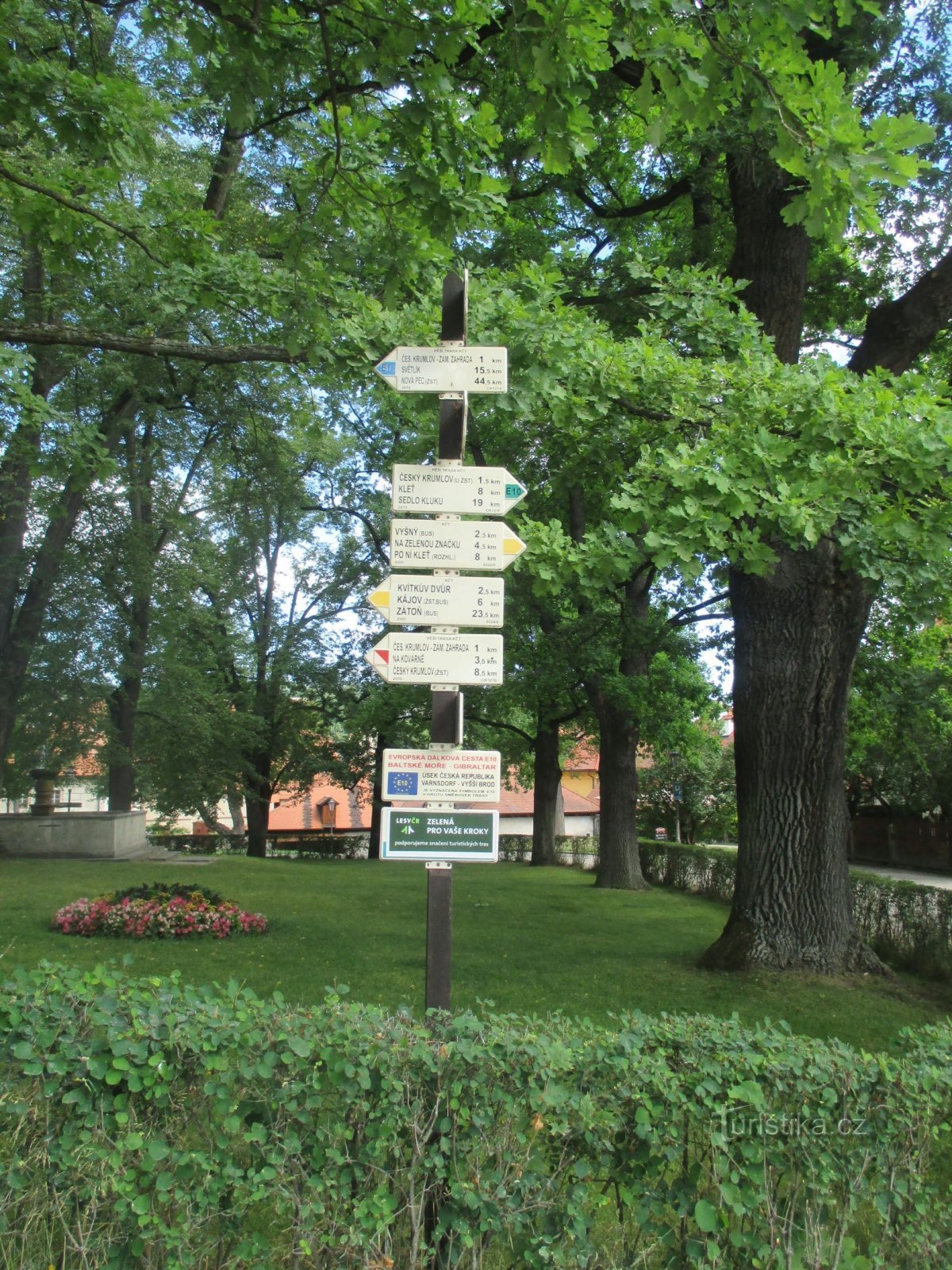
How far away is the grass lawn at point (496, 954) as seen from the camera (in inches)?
325

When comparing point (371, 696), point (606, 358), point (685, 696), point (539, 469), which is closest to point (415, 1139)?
point (606, 358)

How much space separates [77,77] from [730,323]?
5.23 meters

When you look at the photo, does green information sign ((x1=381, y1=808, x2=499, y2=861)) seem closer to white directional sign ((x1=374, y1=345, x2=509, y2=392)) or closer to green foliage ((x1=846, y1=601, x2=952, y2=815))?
white directional sign ((x1=374, y1=345, x2=509, y2=392))

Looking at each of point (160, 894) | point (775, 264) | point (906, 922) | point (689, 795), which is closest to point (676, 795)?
point (689, 795)

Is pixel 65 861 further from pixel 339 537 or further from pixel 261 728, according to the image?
pixel 339 537

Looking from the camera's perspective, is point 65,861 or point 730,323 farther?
point 65,861

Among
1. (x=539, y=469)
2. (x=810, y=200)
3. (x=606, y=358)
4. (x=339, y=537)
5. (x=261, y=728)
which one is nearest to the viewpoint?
(x=810, y=200)

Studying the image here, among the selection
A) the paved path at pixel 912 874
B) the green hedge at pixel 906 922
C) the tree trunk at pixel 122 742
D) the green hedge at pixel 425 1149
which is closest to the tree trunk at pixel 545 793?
the paved path at pixel 912 874

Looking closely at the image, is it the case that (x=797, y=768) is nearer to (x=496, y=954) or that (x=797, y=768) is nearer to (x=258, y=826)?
(x=496, y=954)

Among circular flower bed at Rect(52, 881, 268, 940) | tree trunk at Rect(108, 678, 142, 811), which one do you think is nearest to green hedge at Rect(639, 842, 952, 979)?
circular flower bed at Rect(52, 881, 268, 940)

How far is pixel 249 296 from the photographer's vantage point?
7074mm

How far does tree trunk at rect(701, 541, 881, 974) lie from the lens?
9242 mm

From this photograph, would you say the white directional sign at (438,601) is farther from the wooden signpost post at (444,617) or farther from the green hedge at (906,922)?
the green hedge at (906,922)

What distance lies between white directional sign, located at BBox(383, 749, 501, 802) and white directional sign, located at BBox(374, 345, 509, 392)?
5.39ft
